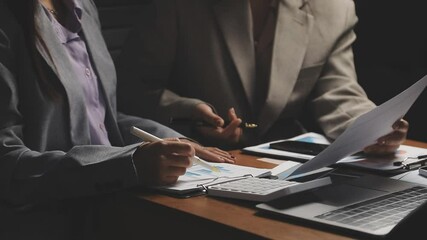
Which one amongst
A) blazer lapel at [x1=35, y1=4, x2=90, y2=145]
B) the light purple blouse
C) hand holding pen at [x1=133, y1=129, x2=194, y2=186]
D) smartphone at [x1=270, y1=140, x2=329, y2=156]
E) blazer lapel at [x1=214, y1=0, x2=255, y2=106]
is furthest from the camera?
blazer lapel at [x1=214, y1=0, x2=255, y2=106]

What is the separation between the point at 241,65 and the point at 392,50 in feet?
2.36

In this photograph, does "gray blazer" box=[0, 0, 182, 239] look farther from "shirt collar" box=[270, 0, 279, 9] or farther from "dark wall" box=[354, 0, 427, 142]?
"dark wall" box=[354, 0, 427, 142]

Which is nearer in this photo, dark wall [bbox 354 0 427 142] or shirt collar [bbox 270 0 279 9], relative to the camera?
shirt collar [bbox 270 0 279 9]

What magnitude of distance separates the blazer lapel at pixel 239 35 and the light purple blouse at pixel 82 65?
1.48 feet

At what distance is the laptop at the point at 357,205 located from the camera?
1.09 m

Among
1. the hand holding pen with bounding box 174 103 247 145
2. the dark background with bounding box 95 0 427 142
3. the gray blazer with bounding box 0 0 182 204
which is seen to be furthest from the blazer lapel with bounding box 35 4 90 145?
the dark background with bounding box 95 0 427 142

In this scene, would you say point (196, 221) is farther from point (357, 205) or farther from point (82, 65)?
point (82, 65)

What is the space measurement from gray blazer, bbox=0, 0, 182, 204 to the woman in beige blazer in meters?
0.48

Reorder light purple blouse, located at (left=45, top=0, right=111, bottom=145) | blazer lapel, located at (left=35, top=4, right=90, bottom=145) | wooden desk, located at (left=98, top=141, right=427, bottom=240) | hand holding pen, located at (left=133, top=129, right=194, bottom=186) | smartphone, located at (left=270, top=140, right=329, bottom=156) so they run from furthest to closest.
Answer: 1. smartphone, located at (left=270, top=140, right=329, bottom=156)
2. light purple blouse, located at (left=45, top=0, right=111, bottom=145)
3. blazer lapel, located at (left=35, top=4, right=90, bottom=145)
4. hand holding pen, located at (left=133, top=129, right=194, bottom=186)
5. wooden desk, located at (left=98, top=141, right=427, bottom=240)

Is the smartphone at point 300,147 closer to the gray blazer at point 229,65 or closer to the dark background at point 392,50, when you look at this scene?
the gray blazer at point 229,65

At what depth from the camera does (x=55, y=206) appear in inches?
53.7

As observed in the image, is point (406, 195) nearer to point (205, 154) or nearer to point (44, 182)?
point (205, 154)

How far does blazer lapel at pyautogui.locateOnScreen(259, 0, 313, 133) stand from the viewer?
6.33 feet

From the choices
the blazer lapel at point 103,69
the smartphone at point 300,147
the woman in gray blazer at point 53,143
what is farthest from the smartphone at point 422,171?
the blazer lapel at point 103,69
